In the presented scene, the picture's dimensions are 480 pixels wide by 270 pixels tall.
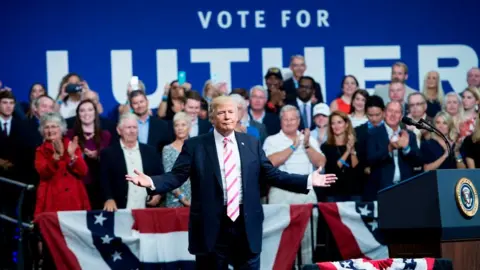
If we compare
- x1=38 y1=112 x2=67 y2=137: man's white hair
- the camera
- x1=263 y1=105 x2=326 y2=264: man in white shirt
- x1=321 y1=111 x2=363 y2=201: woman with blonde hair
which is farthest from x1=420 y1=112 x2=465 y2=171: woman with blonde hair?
the camera

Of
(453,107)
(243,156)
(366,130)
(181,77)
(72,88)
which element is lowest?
(243,156)

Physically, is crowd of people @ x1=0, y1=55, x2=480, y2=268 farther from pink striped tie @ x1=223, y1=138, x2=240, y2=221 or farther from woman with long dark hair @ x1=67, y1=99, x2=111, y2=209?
pink striped tie @ x1=223, y1=138, x2=240, y2=221

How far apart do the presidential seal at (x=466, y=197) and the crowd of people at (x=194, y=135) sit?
3.41 metres

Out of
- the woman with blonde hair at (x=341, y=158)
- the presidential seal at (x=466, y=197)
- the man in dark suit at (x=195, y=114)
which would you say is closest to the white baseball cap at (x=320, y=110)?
the woman with blonde hair at (x=341, y=158)

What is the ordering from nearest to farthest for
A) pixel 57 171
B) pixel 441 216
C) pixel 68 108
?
1. pixel 441 216
2. pixel 57 171
3. pixel 68 108

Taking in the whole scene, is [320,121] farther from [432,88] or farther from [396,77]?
[432,88]

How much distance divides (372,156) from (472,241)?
4236 mm

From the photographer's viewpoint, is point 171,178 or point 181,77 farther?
point 181,77

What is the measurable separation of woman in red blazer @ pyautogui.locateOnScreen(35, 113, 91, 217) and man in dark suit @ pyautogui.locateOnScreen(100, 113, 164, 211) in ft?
0.83

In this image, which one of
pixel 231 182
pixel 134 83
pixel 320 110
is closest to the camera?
pixel 231 182

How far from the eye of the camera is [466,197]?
17.1 ft

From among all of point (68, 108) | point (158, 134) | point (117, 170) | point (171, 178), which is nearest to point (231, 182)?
point (171, 178)

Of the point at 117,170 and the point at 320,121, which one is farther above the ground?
the point at 320,121

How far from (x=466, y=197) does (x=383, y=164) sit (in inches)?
166
